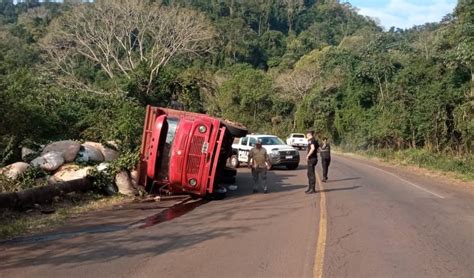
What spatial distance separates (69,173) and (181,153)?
346 centimetres

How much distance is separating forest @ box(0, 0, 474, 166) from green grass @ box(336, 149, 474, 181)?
4.22 ft

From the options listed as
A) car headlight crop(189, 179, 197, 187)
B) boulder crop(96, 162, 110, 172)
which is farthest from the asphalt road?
boulder crop(96, 162, 110, 172)

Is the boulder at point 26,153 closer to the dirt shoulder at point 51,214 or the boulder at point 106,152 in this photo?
the boulder at point 106,152

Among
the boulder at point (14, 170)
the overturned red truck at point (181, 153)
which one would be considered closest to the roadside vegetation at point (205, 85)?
the boulder at point (14, 170)

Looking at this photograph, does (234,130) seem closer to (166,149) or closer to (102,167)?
(166,149)

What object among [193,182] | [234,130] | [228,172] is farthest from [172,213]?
[228,172]

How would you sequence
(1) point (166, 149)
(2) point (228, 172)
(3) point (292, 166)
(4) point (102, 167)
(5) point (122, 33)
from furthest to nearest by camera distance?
1. (5) point (122, 33)
2. (3) point (292, 166)
3. (2) point (228, 172)
4. (4) point (102, 167)
5. (1) point (166, 149)

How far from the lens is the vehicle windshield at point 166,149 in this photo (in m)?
15.8

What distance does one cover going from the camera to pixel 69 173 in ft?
53.3

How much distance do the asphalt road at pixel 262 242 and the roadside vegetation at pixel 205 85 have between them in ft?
23.9

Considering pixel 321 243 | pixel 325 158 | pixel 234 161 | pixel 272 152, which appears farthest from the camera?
pixel 234 161

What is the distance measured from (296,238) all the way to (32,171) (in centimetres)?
906

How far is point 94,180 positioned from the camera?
15.9 metres

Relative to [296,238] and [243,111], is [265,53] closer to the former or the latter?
[243,111]
